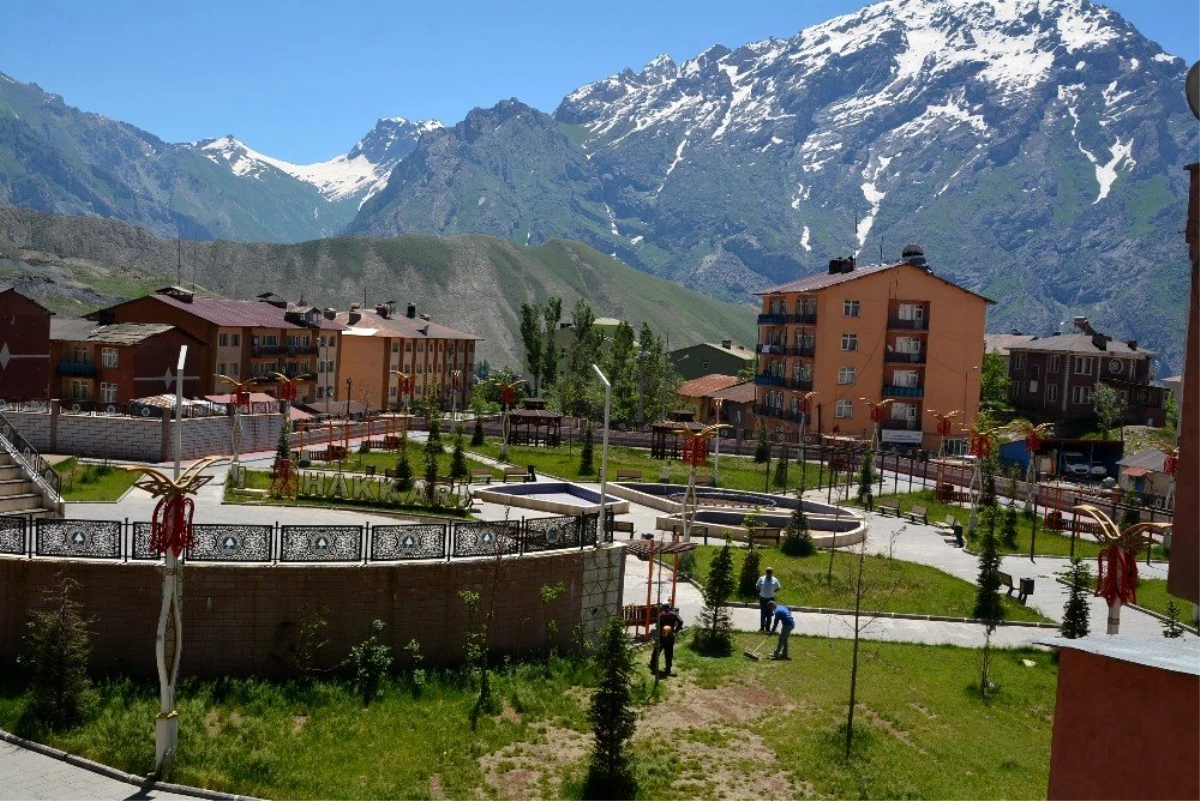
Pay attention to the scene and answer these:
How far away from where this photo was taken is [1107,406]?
84.4 m

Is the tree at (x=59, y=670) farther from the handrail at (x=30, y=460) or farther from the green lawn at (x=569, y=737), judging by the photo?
the handrail at (x=30, y=460)

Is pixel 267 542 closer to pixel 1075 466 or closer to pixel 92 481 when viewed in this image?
pixel 92 481

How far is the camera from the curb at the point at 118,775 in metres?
16.7

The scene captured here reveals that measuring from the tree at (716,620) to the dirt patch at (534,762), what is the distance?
5302 mm

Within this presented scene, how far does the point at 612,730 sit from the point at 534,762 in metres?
1.83

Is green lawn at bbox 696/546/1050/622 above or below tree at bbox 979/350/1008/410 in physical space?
below

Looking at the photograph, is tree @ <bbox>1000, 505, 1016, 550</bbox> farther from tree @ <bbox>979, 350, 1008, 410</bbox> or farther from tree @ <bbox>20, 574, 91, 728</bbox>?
tree @ <bbox>979, 350, 1008, 410</bbox>

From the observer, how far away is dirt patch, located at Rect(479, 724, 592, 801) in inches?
690

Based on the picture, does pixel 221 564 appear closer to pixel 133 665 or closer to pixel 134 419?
pixel 133 665

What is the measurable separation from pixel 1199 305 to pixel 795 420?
66.6 m

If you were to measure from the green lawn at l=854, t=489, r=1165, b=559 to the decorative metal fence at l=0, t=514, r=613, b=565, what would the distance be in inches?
964

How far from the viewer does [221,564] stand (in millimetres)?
20344

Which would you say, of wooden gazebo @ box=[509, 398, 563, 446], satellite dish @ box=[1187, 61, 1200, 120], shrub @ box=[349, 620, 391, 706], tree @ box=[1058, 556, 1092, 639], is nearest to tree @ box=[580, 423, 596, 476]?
wooden gazebo @ box=[509, 398, 563, 446]

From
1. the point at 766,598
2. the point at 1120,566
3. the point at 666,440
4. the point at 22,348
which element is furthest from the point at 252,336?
the point at 1120,566
